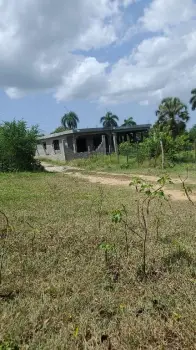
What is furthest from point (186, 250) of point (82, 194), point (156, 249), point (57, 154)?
point (57, 154)

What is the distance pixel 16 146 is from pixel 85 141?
11979 millimetres

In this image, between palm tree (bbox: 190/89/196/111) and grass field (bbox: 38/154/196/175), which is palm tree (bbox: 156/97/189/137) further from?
grass field (bbox: 38/154/196/175)

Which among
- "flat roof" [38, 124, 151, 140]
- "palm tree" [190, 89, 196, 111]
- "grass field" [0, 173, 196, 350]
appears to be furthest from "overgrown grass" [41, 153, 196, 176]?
"palm tree" [190, 89, 196, 111]

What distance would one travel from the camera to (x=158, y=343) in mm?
2248

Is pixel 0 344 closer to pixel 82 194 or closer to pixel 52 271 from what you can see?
pixel 52 271

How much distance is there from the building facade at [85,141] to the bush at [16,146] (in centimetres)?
680

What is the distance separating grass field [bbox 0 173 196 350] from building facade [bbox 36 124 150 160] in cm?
2018

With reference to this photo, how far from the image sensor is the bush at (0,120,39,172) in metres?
17.6

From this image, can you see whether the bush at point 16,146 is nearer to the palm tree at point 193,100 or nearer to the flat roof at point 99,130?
the flat roof at point 99,130

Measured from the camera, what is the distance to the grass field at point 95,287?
2.30 meters

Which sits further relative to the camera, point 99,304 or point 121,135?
point 121,135

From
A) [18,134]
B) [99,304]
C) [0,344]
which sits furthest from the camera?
[18,134]

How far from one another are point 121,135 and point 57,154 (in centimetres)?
722

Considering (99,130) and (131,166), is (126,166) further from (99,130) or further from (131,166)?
(99,130)
